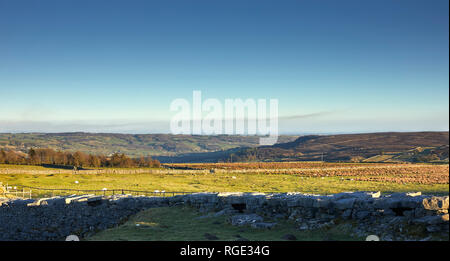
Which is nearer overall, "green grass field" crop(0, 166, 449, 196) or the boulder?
the boulder

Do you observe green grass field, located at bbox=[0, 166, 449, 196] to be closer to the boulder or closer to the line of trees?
the boulder

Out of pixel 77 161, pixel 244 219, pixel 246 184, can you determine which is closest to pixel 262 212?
pixel 244 219

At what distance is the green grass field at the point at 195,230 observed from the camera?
16.8m

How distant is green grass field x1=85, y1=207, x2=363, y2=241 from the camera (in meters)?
16.8

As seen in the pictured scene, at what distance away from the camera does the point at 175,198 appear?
27641 mm

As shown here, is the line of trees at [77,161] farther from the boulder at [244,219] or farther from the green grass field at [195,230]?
the boulder at [244,219]

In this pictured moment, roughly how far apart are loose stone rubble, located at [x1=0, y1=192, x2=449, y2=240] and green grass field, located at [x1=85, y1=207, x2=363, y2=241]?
59 centimetres

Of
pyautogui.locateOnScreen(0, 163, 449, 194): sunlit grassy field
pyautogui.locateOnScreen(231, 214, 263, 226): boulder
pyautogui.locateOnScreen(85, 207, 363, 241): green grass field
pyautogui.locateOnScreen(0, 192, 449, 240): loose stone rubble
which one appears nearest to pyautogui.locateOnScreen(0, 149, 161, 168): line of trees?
pyautogui.locateOnScreen(0, 163, 449, 194): sunlit grassy field

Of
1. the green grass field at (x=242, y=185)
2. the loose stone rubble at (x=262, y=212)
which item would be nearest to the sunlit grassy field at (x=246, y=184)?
the green grass field at (x=242, y=185)

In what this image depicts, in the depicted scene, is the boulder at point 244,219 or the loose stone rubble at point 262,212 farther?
the boulder at point 244,219

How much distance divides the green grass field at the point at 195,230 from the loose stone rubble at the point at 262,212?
59cm

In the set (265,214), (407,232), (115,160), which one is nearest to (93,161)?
(115,160)
